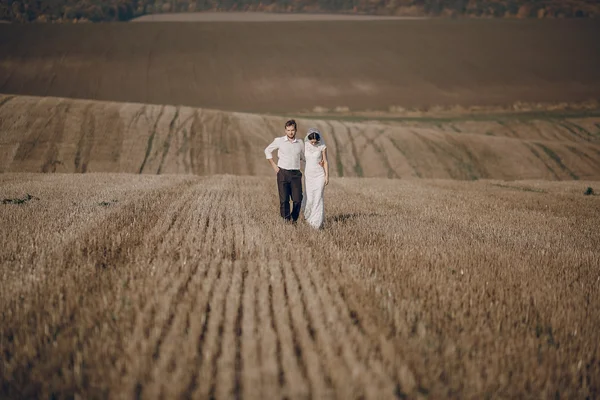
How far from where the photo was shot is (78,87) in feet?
218

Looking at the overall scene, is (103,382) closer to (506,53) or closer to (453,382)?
(453,382)

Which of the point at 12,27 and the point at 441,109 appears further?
the point at 12,27

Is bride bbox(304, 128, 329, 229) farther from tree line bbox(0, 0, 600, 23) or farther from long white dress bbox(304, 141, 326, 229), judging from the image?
tree line bbox(0, 0, 600, 23)

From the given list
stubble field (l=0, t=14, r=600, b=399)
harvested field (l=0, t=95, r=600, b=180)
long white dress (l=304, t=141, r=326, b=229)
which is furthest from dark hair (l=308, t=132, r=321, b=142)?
harvested field (l=0, t=95, r=600, b=180)

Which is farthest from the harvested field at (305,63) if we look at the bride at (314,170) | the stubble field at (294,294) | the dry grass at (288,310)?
the dry grass at (288,310)

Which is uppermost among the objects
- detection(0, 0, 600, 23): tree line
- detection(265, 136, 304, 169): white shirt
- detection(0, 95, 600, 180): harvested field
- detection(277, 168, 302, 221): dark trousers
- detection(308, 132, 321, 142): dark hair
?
detection(0, 0, 600, 23): tree line

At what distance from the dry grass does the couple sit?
603 millimetres

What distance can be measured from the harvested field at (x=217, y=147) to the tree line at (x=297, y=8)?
70804 mm

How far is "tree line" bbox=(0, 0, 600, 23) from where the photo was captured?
93.5m

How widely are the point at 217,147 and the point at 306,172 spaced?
24.4 meters

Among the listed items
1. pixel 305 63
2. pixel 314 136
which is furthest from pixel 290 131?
pixel 305 63

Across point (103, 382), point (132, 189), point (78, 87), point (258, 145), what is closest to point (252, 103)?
point (78, 87)

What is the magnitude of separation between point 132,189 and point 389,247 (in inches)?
375

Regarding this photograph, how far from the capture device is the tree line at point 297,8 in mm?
93500
